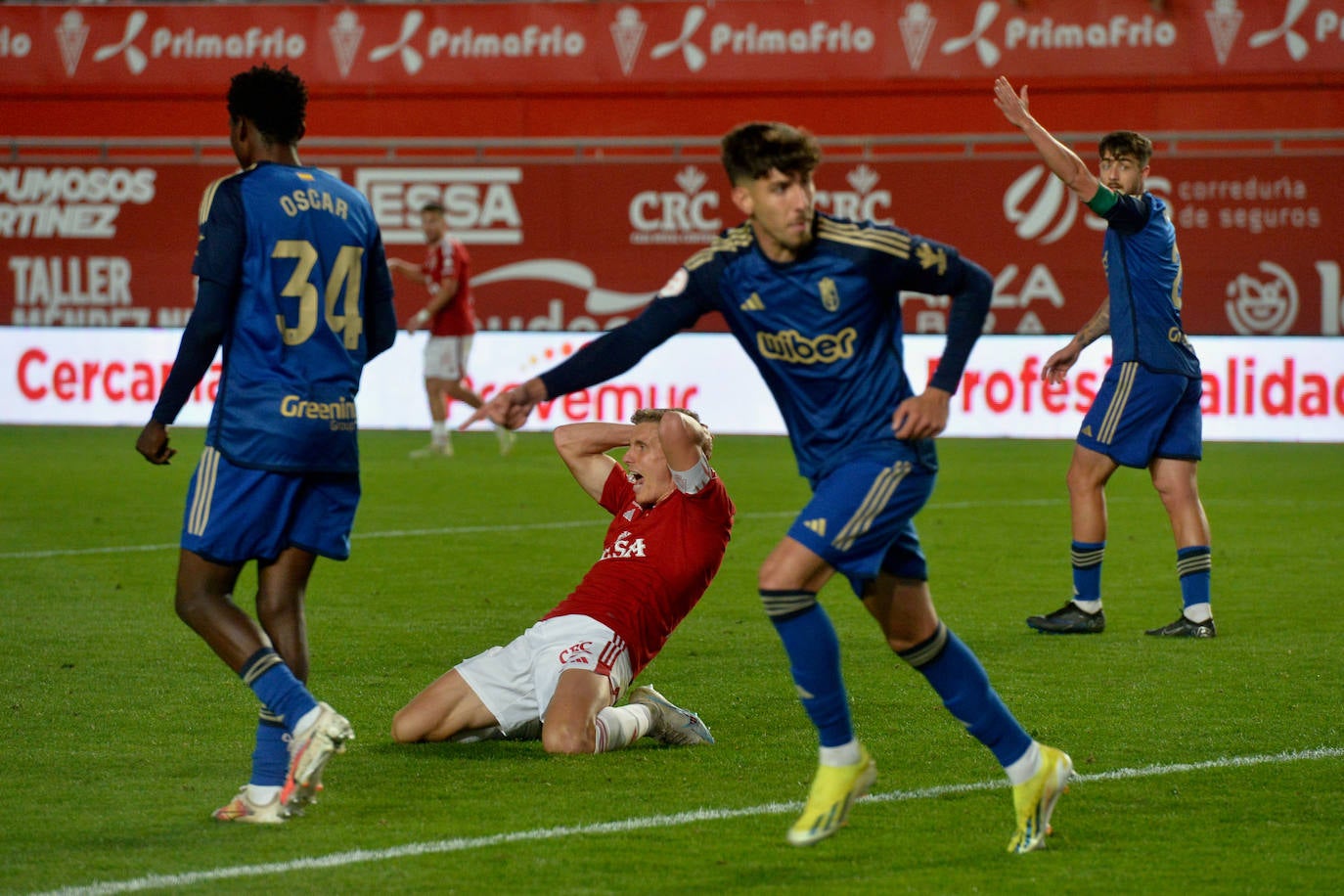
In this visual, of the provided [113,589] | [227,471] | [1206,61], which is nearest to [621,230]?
[1206,61]

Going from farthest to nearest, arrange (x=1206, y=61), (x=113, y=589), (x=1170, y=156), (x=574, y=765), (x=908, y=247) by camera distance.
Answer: (x=1206, y=61), (x=1170, y=156), (x=113, y=589), (x=574, y=765), (x=908, y=247)

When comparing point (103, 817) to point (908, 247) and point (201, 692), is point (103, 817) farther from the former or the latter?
point (908, 247)

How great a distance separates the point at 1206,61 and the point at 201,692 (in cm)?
2052

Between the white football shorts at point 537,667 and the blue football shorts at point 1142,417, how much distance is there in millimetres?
3097

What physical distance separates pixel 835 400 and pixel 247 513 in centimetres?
159

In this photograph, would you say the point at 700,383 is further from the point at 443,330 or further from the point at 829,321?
the point at 829,321

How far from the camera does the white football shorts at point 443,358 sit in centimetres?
1728

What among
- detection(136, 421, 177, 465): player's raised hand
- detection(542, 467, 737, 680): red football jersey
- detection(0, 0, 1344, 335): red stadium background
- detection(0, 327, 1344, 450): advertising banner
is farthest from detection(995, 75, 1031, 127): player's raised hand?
detection(0, 0, 1344, 335): red stadium background

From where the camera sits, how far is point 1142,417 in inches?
320

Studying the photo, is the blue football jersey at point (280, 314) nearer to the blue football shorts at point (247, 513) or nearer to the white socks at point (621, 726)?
the blue football shorts at point (247, 513)

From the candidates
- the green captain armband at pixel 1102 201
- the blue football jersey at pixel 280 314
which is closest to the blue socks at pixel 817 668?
the blue football jersey at pixel 280 314

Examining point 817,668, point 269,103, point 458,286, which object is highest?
point 269,103

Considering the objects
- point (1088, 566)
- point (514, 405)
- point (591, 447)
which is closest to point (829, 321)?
point (514, 405)

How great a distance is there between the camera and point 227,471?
192 inches
